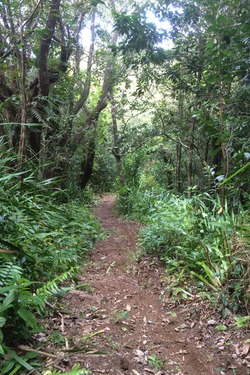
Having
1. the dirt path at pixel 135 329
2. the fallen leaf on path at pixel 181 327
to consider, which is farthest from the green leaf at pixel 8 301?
the fallen leaf on path at pixel 181 327

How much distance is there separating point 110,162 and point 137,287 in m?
10.4

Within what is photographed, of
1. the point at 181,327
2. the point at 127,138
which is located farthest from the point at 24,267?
the point at 127,138

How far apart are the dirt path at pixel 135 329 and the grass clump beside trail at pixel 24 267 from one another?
1.01ft

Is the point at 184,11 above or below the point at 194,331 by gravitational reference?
above

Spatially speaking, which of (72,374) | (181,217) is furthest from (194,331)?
(181,217)

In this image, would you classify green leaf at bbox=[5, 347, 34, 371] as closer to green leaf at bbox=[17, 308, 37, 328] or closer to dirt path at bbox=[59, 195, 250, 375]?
green leaf at bbox=[17, 308, 37, 328]

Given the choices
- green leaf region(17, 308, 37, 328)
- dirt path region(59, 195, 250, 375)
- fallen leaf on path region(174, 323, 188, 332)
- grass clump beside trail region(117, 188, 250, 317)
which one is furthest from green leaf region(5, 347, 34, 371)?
grass clump beside trail region(117, 188, 250, 317)

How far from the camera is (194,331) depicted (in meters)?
2.34

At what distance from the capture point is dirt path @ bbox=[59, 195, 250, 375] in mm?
1828

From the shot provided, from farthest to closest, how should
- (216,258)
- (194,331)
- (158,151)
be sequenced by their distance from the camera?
(158,151)
(216,258)
(194,331)

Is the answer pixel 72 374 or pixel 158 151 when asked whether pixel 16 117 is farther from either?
pixel 158 151

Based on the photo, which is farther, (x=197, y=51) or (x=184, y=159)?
(x=184, y=159)

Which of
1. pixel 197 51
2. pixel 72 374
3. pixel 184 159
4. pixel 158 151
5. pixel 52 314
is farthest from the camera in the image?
pixel 158 151

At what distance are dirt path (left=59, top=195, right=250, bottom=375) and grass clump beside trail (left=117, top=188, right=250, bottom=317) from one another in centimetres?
29
